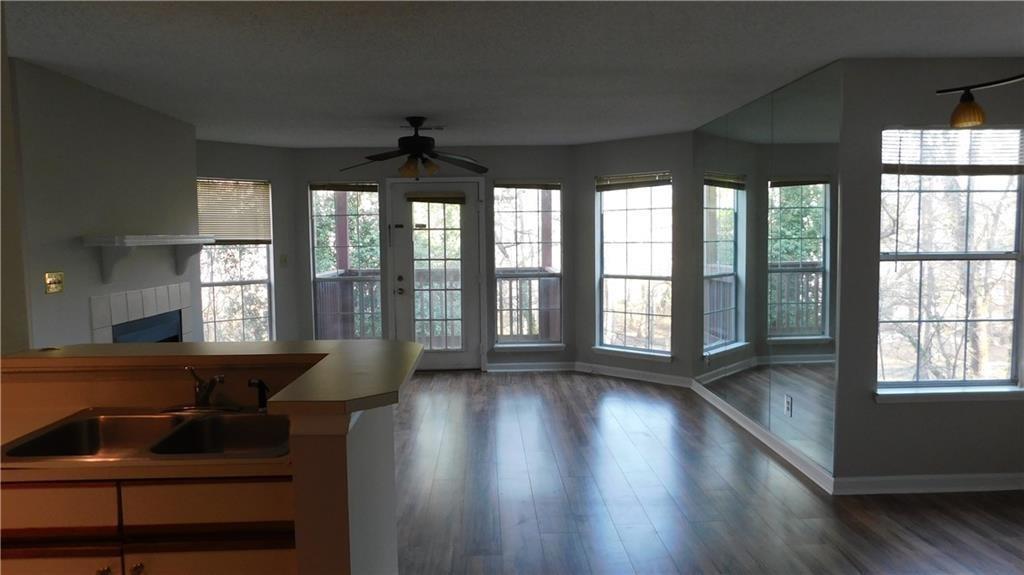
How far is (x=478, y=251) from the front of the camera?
6875mm

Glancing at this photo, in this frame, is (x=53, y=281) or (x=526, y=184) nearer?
(x=53, y=281)

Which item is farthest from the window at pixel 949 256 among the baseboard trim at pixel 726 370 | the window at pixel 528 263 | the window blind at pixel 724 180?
the window at pixel 528 263

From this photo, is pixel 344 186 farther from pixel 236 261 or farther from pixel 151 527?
pixel 151 527

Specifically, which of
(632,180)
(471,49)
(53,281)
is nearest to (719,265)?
(632,180)

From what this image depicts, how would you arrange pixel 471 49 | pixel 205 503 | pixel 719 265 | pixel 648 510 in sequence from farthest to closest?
A: pixel 719 265 → pixel 648 510 → pixel 471 49 → pixel 205 503

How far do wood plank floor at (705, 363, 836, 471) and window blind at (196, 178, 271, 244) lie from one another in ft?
15.8

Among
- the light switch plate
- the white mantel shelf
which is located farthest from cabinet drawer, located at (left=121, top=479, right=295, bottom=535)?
Result: the white mantel shelf

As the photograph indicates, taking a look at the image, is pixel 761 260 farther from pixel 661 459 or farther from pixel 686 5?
pixel 686 5

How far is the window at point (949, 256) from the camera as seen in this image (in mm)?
3582

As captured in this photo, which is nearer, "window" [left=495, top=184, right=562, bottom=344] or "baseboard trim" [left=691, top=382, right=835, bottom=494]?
"baseboard trim" [left=691, top=382, right=835, bottom=494]

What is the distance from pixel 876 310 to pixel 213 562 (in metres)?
3.46

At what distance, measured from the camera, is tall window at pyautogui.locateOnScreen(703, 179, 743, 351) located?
5.43 m

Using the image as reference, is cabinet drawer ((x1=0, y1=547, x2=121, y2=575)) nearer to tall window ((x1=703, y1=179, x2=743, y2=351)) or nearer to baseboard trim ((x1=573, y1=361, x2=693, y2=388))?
tall window ((x1=703, y1=179, x2=743, y2=351))

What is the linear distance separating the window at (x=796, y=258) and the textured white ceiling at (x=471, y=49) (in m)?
0.73
